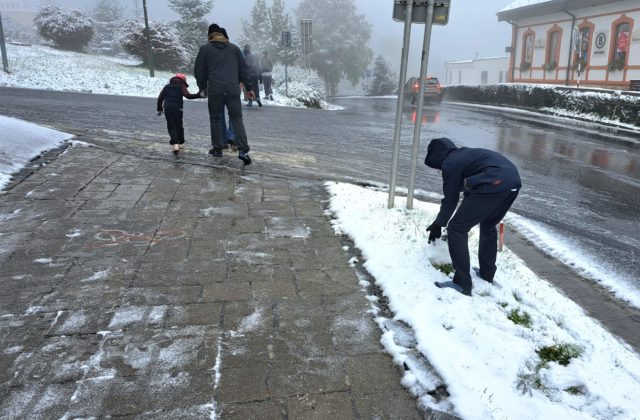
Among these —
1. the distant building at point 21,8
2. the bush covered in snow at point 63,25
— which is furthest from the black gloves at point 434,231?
the distant building at point 21,8

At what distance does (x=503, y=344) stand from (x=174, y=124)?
619 cm

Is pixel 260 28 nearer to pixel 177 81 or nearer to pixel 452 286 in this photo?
pixel 177 81

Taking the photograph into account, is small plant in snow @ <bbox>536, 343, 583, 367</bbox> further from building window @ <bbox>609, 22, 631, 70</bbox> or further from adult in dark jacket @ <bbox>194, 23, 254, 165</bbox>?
building window @ <bbox>609, 22, 631, 70</bbox>

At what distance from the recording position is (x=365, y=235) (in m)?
4.59

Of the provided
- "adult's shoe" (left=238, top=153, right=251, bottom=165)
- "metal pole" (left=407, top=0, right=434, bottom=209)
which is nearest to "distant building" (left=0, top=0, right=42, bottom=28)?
"adult's shoe" (left=238, top=153, right=251, bottom=165)

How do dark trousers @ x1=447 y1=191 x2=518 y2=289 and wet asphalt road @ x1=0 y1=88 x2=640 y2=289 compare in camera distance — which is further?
wet asphalt road @ x1=0 y1=88 x2=640 y2=289

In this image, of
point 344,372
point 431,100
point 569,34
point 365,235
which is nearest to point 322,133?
point 365,235

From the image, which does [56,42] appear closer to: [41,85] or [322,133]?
[41,85]

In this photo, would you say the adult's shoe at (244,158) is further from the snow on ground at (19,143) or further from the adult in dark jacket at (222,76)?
the snow on ground at (19,143)

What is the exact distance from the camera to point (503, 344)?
9.60 ft

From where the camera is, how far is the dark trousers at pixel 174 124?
7570 mm

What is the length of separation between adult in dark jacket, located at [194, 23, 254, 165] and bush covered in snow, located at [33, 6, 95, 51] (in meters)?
31.1

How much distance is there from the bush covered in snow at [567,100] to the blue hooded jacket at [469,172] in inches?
640

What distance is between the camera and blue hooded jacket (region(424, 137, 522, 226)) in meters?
3.36
